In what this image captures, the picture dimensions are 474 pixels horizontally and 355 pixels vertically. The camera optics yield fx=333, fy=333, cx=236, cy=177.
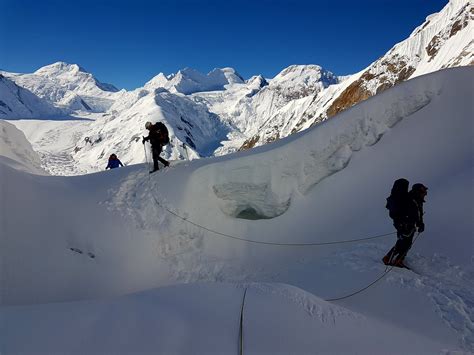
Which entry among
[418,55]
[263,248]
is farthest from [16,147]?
[418,55]

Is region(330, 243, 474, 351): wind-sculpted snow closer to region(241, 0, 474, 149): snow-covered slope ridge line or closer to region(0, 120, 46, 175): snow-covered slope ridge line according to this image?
region(0, 120, 46, 175): snow-covered slope ridge line

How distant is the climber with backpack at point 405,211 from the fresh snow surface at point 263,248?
1.95ft

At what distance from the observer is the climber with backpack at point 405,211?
7.39 meters

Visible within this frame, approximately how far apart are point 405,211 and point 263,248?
16.8ft

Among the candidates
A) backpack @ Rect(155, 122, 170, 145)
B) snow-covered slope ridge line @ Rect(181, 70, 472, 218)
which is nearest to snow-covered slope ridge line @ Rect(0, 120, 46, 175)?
backpack @ Rect(155, 122, 170, 145)

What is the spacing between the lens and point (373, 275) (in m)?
7.42

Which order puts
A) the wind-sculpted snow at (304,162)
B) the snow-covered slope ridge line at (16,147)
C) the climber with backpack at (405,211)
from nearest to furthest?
the climber with backpack at (405,211) → the wind-sculpted snow at (304,162) → the snow-covered slope ridge line at (16,147)

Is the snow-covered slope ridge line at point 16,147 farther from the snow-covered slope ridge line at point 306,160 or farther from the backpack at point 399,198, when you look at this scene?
the backpack at point 399,198

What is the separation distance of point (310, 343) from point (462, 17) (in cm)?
13816

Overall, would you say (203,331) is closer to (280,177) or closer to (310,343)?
(310,343)

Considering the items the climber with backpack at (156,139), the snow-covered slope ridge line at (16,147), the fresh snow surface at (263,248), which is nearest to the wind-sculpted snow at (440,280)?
the fresh snow surface at (263,248)

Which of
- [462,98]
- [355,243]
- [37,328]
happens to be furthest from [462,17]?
[37,328]

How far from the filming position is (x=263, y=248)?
11.4m

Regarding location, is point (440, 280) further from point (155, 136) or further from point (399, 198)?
point (155, 136)
